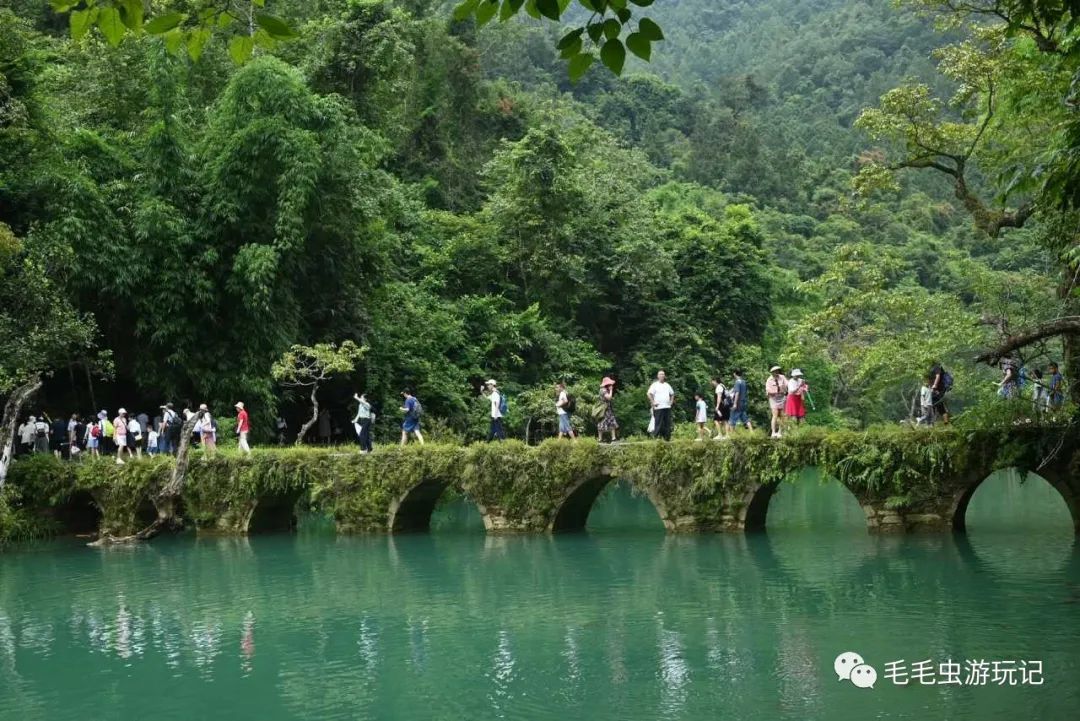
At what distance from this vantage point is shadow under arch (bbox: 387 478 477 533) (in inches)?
974

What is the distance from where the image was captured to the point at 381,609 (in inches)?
645

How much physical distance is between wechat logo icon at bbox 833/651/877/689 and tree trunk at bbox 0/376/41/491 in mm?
16169

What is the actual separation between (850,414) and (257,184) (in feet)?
100

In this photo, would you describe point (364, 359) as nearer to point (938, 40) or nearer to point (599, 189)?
point (599, 189)

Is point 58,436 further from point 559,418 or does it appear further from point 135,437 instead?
point 559,418

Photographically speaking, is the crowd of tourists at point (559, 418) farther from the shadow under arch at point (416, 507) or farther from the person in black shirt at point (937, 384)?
the shadow under arch at point (416, 507)

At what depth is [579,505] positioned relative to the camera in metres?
24.6

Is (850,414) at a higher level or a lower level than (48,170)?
lower

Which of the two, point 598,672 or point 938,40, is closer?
point 598,672

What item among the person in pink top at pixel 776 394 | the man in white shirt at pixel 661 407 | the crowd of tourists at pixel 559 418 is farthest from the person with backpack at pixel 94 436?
the person in pink top at pixel 776 394

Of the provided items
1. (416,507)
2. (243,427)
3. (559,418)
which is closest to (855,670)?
(559,418)

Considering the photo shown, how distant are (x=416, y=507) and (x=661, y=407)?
6272 millimetres

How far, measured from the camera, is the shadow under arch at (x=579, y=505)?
2275 centimetres

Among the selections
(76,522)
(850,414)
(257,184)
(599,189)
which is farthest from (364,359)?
(850,414)
